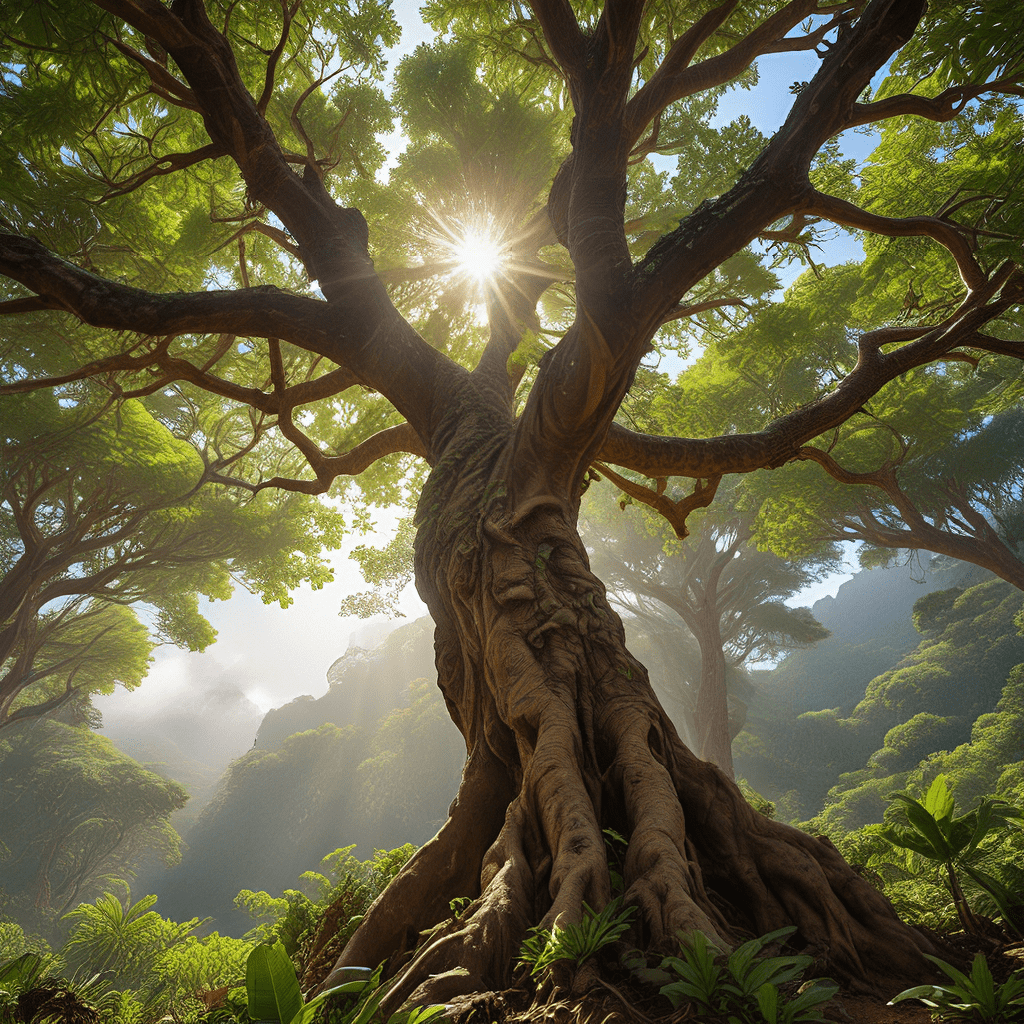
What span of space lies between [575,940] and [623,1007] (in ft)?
0.72

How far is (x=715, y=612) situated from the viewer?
1831 cm

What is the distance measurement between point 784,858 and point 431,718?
3829 centimetres

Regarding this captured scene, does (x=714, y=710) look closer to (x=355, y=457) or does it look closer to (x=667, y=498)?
(x=667, y=498)

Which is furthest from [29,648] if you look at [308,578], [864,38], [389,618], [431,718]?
[431,718]

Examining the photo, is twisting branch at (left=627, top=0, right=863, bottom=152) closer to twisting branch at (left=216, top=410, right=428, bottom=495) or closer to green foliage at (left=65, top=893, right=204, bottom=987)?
twisting branch at (left=216, top=410, right=428, bottom=495)

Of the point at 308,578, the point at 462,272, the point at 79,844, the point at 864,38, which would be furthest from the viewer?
the point at 79,844

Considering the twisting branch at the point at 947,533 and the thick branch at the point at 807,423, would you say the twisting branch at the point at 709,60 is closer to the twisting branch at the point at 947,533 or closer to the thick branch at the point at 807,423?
the thick branch at the point at 807,423

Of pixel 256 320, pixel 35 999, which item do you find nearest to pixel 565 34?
pixel 256 320

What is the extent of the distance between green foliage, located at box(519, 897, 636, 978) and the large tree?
83 mm

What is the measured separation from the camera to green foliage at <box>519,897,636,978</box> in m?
1.51

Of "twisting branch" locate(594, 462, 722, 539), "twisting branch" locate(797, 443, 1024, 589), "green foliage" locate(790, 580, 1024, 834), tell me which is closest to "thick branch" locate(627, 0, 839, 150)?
"twisting branch" locate(594, 462, 722, 539)

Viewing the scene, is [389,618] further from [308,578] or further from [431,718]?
[431,718]

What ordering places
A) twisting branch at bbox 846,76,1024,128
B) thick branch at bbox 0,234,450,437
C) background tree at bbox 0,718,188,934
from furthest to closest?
background tree at bbox 0,718,188,934
twisting branch at bbox 846,76,1024,128
thick branch at bbox 0,234,450,437

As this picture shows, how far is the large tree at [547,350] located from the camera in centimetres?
219
